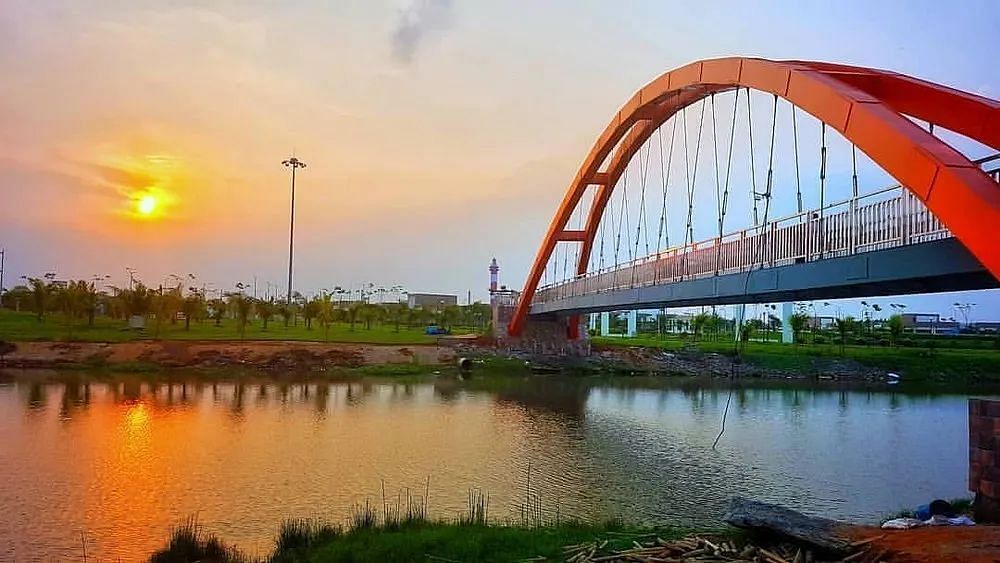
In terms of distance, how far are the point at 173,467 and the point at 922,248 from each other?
12.8 metres

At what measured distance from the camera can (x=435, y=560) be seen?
7.94m

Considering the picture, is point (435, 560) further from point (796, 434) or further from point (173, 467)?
point (796, 434)

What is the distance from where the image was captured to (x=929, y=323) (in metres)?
87.8

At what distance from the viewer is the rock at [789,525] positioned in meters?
6.94

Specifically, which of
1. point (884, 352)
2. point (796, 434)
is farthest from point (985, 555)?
point (884, 352)

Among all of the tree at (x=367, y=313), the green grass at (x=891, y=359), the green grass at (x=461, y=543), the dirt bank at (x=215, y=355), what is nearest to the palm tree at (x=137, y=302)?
the dirt bank at (x=215, y=355)

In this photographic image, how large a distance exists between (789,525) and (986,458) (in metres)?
4.62

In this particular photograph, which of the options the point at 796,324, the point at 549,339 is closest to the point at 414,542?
the point at 549,339

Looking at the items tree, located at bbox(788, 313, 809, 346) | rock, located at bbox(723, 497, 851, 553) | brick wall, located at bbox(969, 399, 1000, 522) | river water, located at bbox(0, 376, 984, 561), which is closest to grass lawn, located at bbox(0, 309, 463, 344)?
river water, located at bbox(0, 376, 984, 561)

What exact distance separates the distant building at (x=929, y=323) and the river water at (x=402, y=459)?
54413mm

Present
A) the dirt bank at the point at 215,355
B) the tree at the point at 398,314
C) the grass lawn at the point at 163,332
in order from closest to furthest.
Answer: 1. the dirt bank at the point at 215,355
2. the grass lawn at the point at 163,332
3. the tree at the point at 398,314

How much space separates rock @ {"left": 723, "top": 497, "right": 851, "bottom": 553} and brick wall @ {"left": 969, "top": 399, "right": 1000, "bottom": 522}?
3.60 meters

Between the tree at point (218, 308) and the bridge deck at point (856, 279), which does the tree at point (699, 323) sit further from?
the bridge deck at point (856, 279)

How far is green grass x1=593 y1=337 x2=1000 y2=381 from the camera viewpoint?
4656 centimetres
